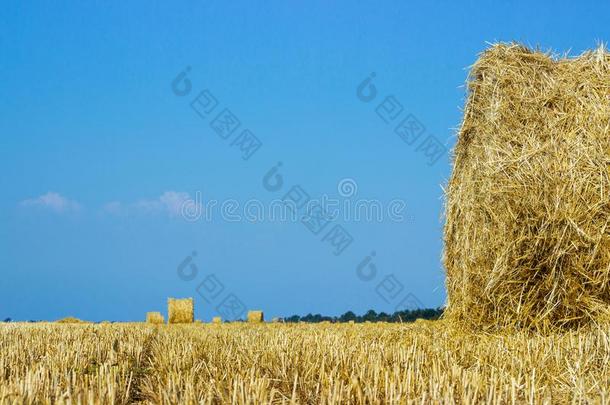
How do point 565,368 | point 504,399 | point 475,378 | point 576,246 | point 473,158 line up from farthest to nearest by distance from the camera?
point 473,158
point 576,246
point 565,368
point 475,378
point 504,399

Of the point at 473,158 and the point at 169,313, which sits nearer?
the point at 473,158

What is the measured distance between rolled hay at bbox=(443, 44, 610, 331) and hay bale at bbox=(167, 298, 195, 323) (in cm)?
770

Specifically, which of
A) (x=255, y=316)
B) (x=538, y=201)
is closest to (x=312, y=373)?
(x=538, y=201)

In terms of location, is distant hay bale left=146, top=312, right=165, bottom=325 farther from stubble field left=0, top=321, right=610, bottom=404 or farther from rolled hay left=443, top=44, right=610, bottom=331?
rolled hay left=443, top=44, right=610, bottom=331

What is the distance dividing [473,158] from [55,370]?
16.1ft

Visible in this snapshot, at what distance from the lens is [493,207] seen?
633cm

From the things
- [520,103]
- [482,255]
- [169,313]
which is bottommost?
[482,255]

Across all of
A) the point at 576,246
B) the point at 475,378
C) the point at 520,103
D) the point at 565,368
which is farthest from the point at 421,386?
the point at 520,103

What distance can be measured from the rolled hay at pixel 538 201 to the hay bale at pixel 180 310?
25.3 ft

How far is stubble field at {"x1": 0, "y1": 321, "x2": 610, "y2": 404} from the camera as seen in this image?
2.89 meters

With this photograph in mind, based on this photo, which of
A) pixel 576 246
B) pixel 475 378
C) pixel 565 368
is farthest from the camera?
pixel 576 246

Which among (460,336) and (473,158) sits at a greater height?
(473,158)

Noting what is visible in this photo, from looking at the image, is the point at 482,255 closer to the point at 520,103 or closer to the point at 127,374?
the point at 520,103

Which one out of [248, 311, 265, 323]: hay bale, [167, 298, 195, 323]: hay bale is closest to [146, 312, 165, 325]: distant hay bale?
[167, 298, 195, 323]: hay bale
